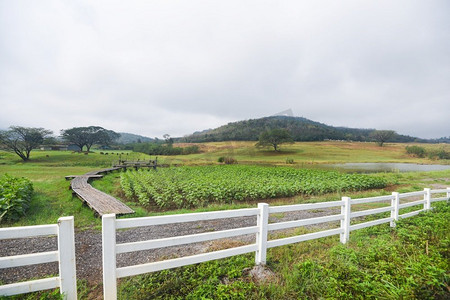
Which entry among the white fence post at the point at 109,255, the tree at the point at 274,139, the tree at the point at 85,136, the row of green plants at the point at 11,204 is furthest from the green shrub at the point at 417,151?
the tree at the point at 85,136

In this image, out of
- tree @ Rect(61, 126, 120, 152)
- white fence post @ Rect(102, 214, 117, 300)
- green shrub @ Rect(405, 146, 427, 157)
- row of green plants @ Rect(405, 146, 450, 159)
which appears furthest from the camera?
tree @ Rect(61, 126, 120, 152)

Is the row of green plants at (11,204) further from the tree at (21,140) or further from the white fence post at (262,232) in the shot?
the tree at (21,140)

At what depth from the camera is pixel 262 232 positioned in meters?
3.74

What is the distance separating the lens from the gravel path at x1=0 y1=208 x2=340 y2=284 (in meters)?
4.11

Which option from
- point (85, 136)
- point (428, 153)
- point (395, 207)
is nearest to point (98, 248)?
point (395, 207)

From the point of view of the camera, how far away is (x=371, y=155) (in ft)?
191

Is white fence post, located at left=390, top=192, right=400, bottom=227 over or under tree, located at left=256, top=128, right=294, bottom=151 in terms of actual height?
under

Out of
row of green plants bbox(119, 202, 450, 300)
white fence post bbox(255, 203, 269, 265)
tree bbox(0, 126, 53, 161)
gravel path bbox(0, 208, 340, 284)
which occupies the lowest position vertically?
gravel path bbox(0, 208, 340, 284)

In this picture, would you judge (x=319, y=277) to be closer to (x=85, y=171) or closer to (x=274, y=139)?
(x=85, y=171)

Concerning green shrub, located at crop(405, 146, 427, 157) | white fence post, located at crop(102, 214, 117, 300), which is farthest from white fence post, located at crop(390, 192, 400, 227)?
green shrub, located at crop(405, 146, 427, 157)

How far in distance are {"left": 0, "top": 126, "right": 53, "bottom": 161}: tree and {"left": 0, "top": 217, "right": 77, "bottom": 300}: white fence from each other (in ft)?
121

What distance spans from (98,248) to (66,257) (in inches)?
132

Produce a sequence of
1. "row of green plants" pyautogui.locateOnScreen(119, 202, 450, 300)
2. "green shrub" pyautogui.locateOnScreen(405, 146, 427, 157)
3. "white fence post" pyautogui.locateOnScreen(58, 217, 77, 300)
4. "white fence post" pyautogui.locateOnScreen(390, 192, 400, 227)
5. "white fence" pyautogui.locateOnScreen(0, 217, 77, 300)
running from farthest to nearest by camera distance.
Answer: "green shrub" pyautogui.locateOnScreen(405, 146, 427, 157), "white fence post" pyautogui.locateOnScreen(390, 192, 400, 227), "row of green plants" pyautogui.locateOnScreen(119, 202, 450, 300), "white fence post" pyautogui.locateOnScreen(58, 217, 77, 300), "white fence" pyautogui.locateOnScreen(0, 217, 77, 300)

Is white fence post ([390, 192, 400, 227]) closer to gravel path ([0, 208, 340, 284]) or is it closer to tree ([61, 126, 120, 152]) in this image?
gravel path ([0, 208, 340, 284])
